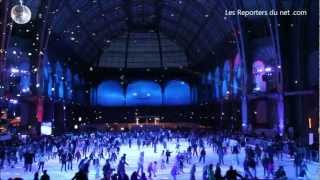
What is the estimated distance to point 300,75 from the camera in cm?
4659

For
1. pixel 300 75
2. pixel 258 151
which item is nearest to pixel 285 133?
pixel 300 75

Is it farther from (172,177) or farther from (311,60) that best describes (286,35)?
(172,177)

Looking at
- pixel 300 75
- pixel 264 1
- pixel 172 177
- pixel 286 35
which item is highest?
pixel 264 1

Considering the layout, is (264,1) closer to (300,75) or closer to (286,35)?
(286,35)

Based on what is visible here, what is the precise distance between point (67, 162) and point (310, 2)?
1048 inches

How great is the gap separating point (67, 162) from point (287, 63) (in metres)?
26.5

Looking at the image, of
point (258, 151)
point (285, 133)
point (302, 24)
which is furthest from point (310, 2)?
point (258, 151)

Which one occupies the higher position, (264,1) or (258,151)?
(264,1)

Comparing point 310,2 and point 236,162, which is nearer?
point 236,162

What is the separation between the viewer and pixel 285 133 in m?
47.3

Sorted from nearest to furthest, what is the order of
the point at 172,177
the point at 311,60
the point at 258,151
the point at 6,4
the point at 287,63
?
the point at 172,177, the point at 258,151, the point at 6,4, the point at 311,60, the point at 287,63

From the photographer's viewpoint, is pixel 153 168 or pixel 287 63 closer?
pixel 153 168

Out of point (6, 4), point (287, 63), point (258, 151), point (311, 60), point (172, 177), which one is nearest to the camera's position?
point (172, 177)

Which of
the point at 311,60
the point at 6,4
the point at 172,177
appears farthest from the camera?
the point at 311,60
